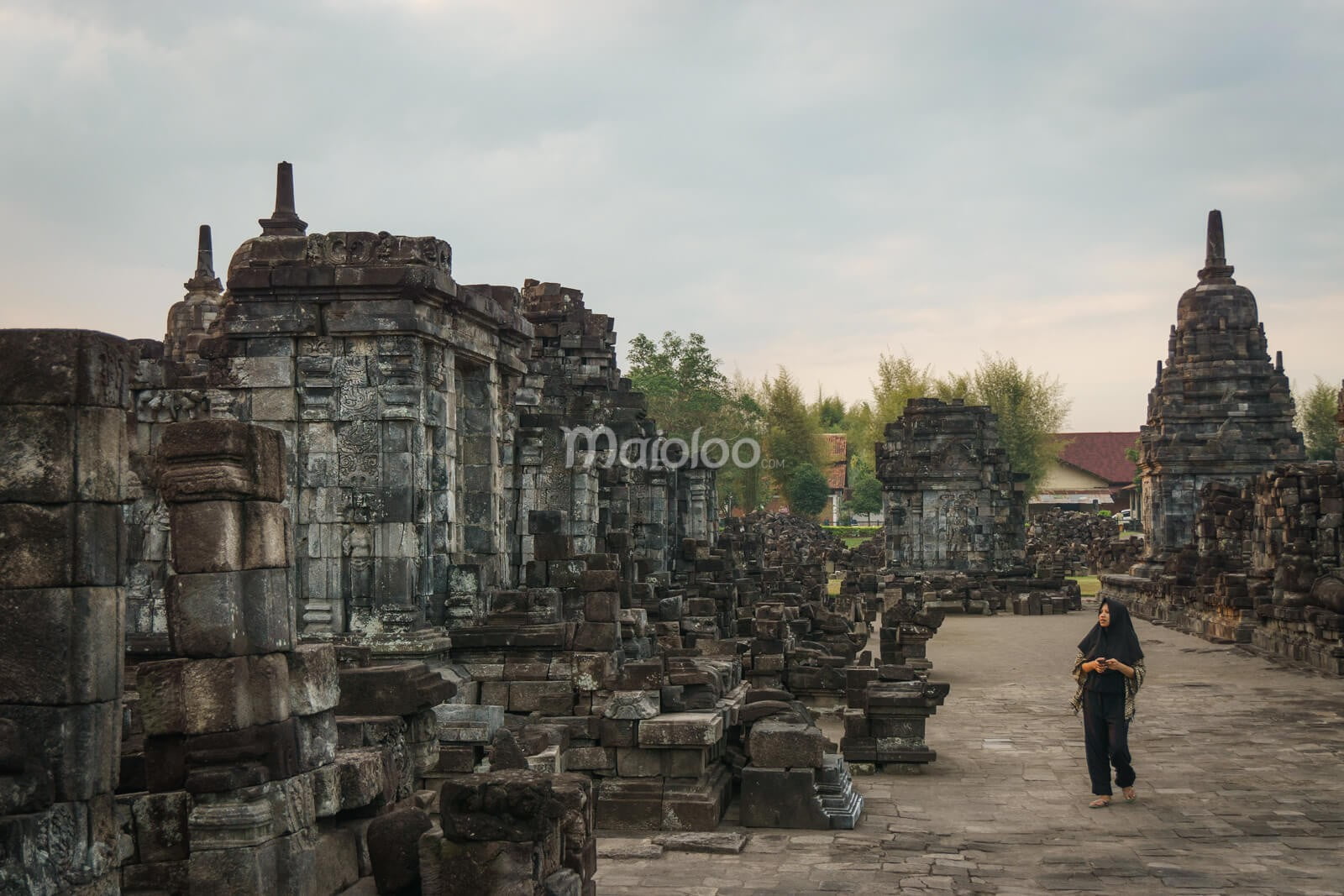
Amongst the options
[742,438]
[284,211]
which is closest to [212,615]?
[284,211]

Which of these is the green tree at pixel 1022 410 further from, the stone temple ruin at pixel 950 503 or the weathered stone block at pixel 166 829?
the weathered stone block at pixel 166 829

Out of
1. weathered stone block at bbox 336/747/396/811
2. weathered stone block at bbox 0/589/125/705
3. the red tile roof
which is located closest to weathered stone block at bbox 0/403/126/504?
weathered stone block at bbox 0/589/125/705

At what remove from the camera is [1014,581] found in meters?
34.5

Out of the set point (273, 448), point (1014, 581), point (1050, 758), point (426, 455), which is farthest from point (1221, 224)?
point (273, 448)

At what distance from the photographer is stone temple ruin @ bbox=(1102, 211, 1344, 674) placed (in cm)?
2528

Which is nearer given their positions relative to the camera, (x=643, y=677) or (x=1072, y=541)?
(x=643, y=677)

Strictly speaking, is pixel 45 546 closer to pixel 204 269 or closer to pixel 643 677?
pixel 643 677

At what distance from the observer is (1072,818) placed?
392 inches

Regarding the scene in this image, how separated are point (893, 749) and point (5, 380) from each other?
8836 mm

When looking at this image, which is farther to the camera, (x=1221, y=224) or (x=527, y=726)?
(x=1221, y=224)

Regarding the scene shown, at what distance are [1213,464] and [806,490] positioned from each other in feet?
120

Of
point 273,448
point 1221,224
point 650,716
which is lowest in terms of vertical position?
point 650,716

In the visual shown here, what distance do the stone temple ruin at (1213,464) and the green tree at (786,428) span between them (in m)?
33.4

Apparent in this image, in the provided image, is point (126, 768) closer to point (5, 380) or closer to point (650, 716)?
point (5, 380)
